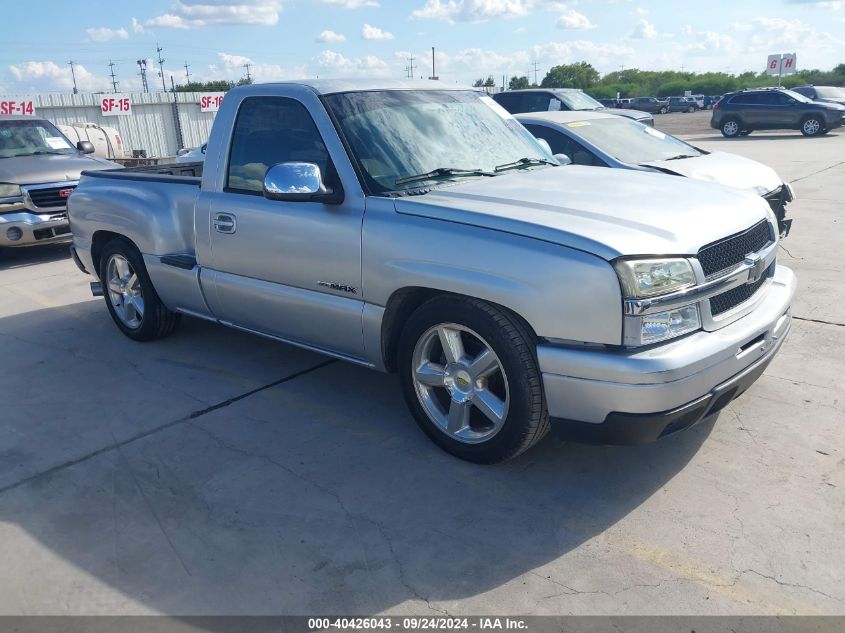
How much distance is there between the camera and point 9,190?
898cm

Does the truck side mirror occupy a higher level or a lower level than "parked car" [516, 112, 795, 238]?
higher

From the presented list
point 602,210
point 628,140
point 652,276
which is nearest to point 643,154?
point 628,140

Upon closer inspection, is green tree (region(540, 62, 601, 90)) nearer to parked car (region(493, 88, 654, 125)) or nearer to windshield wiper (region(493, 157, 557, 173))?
parked car (region(493, 88, 654, 125))

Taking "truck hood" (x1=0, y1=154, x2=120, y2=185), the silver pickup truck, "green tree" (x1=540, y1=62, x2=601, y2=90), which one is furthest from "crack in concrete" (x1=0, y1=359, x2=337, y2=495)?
"green tree" (x1=540, y1=62, x2=601, y2=90)

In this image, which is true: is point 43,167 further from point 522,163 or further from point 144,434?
point 522,163

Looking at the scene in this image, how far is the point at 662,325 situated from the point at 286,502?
1.91 metres

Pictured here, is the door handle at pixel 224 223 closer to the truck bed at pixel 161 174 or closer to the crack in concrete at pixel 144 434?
the truck bed at pixel 161 174

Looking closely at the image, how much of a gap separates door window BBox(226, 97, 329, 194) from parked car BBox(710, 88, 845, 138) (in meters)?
25.6

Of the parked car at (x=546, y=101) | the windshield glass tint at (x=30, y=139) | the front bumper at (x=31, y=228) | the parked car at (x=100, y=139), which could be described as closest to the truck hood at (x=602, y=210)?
the front bumper at (x=31, y=228)

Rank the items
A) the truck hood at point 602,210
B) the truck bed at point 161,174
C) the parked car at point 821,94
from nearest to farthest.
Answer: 1. the truck hood at point 602,210
2. the truck bed at point 161,174
3. the parked car at point 821,94

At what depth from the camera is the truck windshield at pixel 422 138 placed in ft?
13.2

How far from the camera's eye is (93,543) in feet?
10.7

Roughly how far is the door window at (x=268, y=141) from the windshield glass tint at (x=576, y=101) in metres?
12.0

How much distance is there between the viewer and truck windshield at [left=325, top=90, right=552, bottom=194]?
4012 mm
